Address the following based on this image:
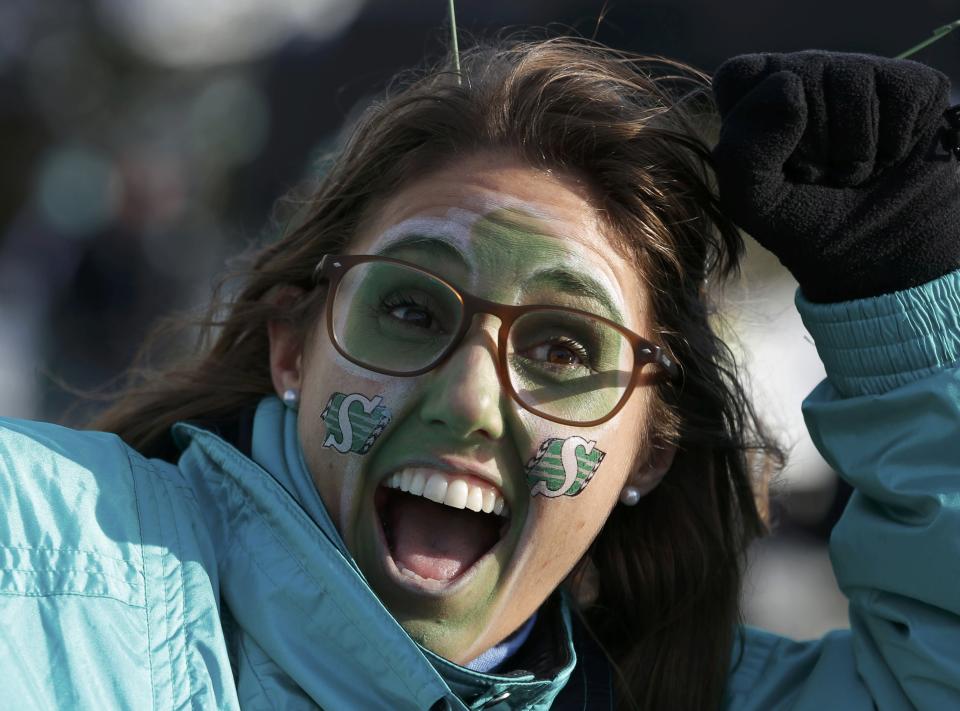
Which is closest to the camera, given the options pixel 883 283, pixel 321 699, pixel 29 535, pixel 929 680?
pixel 29 535

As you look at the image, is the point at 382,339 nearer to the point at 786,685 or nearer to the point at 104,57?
the point at 786,685

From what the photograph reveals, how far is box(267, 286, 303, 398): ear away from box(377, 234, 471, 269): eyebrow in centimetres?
32

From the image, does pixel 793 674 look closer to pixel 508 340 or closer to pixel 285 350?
pixel 508 340

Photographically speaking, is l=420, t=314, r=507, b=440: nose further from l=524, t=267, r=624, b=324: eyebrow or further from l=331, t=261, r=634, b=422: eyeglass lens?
l=524, t=267, r=624, b=324: eyebrow

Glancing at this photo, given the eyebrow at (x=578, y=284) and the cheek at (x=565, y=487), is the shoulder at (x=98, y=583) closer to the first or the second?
the cheek at (x=565, y=487)

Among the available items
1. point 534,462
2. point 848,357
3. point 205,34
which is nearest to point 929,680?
point 848,357

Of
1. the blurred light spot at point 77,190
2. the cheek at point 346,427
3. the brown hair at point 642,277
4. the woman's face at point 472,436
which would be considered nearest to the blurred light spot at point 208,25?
the blurred light spot at point 77,190

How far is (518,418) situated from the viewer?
79.5 inches

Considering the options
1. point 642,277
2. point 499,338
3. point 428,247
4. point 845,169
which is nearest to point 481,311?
point 499,338

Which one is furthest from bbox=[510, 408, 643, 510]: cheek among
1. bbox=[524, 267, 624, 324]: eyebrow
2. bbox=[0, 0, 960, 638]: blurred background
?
bbox=[0, 0, 960, 638]: blurred background

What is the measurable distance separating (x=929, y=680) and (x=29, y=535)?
4.97ft

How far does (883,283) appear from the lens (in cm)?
214

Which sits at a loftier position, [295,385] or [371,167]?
[371,167]

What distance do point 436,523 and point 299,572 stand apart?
33 cm
